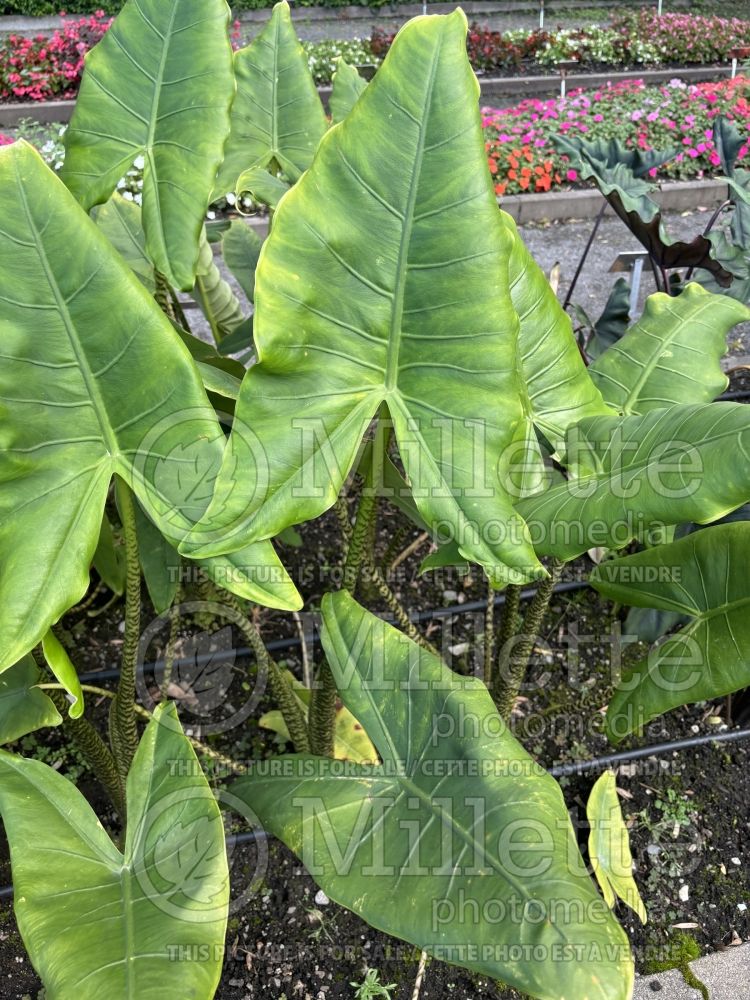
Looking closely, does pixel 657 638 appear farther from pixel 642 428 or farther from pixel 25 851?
pixel 25 851

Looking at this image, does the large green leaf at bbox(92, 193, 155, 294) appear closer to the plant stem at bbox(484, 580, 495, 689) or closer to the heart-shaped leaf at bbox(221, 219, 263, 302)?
the heart-shaped leaf at bbox(221, 219, 263, 302)

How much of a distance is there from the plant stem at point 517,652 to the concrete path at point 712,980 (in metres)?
0.52

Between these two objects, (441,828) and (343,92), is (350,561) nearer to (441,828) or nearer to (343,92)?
(441,828)

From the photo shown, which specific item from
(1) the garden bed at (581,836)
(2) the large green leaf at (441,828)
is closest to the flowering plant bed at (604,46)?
(1) the garden bed at (581,836)

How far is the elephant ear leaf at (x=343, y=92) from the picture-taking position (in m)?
1.82

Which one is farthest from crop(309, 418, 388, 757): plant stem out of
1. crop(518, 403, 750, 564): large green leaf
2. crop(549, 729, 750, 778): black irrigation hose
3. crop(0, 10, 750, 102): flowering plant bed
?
crop(0, 10, 750, 102): flowering plant bed

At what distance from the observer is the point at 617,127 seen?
505 cm

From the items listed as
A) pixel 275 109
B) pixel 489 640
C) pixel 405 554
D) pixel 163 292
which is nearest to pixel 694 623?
pixel 489 640

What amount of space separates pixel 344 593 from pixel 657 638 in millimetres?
1065

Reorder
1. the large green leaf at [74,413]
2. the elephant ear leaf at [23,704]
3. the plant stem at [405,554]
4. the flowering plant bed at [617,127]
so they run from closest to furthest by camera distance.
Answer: the large green leaf at [74,413], the elephant ear leaf at [23,704], the plant stem at [405,554], the flowering plant bed at [617,127]

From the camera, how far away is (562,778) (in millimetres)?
1717

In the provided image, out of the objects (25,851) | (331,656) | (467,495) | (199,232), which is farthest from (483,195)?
(25,851)

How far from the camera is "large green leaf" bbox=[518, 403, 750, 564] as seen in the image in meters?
0.90

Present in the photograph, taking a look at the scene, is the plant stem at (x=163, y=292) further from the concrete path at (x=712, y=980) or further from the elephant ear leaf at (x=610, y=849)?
the concrete path at (x=712, y=980)
